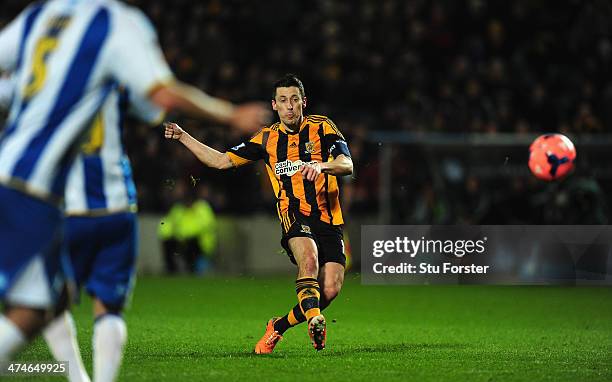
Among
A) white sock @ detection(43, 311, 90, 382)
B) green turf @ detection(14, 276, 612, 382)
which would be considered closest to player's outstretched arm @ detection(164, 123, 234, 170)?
green turf @ detection(14, 276, 612, 382)

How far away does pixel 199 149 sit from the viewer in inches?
352

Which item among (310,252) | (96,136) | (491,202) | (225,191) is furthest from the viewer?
(225,191)

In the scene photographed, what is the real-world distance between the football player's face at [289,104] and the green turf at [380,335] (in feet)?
6.13

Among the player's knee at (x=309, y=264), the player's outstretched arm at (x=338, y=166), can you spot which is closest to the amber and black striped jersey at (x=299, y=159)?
the player's knee at (x=309, y=264)

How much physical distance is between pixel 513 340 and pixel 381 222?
8932 millimetres

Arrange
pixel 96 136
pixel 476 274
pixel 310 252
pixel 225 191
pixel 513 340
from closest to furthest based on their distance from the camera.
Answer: pixel 96 136 → pixel 310 252 → pixel 513 340 → pixel 476 274 → pixel 225 191

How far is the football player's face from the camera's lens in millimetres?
9188

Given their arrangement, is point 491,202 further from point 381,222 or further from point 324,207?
point 324,207

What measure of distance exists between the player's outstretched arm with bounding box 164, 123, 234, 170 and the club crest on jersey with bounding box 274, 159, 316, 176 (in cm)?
38

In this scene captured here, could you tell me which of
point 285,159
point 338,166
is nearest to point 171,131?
point 338,166

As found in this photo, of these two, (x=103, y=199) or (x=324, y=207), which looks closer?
(x=103, y=199)

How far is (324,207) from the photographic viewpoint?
9375mm

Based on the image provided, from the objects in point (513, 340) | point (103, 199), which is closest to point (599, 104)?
point (513, 340)

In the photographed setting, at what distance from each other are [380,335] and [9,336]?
6108mm
